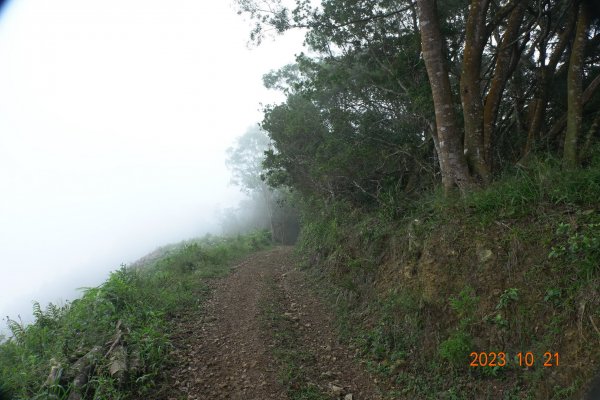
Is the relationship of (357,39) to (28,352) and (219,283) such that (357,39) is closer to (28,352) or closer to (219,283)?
(219,283)

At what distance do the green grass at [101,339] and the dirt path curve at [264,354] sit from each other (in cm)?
41

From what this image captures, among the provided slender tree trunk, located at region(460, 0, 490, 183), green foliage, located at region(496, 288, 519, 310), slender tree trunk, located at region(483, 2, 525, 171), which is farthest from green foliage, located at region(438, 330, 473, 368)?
slender tree trunk, located at region(483, 2, 525, 171)

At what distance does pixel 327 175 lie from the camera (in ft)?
36.3

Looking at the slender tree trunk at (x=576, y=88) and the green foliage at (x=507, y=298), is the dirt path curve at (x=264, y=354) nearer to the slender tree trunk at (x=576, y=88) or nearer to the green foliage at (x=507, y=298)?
the green foliage at (x=507, y=298)

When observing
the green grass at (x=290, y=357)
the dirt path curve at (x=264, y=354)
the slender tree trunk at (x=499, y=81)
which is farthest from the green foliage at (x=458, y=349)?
the slender tree trunk at (x=499, y=81)

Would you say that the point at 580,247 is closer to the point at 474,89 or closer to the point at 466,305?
the point at 466,305

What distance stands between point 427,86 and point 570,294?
5334 millimetres

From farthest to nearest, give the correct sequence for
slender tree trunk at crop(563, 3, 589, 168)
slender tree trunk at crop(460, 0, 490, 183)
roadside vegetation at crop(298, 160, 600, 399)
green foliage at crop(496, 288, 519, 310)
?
1. slender tree trunk at crop(460, 0, 490, 183)
2. slender tree trunk at crop(563, 3, 589, 168)
3. green foliage at crop(496, 288, 519, 310)
4. roadside vegetation at crop(298, 160, 600, 399)

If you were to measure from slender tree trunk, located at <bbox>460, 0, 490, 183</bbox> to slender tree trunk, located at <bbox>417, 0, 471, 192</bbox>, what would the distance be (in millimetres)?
225

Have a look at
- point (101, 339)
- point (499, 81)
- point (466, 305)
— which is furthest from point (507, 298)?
point (101, 339)

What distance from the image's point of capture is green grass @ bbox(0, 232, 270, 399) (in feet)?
14.1

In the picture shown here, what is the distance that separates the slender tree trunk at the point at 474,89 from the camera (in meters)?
5.79

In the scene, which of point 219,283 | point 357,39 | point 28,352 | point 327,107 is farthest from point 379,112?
point 28,352

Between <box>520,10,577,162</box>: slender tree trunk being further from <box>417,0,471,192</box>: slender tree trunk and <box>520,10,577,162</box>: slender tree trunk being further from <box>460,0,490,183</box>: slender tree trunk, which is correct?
<box>417,0,471,192</box>: slender tree trunk
